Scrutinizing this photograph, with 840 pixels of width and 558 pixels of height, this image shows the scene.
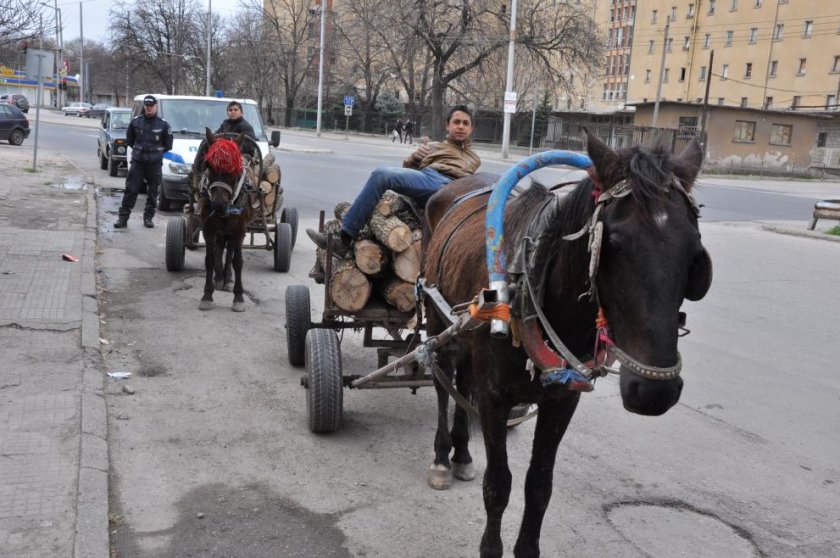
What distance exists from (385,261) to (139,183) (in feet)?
30.3

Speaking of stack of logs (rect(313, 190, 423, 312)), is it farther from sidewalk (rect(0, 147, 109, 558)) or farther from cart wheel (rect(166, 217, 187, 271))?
cart wheel (rect(166, 217, 187, 271))

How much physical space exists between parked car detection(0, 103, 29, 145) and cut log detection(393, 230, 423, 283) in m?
34.0

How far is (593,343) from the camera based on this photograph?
3.02 metres

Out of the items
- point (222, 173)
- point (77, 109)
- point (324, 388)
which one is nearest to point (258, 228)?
point (222, 173)

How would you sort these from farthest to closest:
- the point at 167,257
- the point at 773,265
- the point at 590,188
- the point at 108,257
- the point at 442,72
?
the point at 442,72
the point at 773,265
the point at 108,257
the point at 167,257
the point at 590,188

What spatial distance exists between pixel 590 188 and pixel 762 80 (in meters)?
79.0

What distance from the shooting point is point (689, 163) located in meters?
2.68

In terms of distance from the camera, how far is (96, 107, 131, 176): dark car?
21.5 metres

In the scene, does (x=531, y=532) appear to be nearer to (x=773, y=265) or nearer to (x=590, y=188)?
(x=590, y=188)

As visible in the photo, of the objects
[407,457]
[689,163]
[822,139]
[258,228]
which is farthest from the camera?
[822,139]

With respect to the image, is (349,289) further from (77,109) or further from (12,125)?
(77,109)

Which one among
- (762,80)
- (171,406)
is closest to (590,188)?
(171,406)

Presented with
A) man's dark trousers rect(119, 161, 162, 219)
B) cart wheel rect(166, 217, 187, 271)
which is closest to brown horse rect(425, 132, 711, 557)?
cart wheel rect(166, 217, 187, 271)

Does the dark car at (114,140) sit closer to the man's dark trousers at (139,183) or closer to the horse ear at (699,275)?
the man's dark trousers at (139,183)
